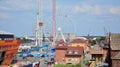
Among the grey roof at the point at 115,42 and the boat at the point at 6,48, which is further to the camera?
the boat at the point at 6,48

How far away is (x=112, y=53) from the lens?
46.1 m

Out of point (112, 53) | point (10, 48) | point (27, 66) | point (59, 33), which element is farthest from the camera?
point (59, 33)

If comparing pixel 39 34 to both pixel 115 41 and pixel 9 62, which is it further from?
pixel 115 41

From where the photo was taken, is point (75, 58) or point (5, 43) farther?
point (75, 58)

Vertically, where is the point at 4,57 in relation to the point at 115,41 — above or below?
below

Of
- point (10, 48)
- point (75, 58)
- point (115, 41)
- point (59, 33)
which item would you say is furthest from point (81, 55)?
point (59, 33)

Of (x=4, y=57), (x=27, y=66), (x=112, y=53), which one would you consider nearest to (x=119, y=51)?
(x=112, y=53)

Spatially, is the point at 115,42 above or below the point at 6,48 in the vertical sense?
above

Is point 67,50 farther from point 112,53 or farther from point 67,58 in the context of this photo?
point 112,53

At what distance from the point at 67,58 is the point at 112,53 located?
24068 mm

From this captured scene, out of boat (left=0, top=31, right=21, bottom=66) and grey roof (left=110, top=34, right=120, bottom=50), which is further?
boat (left=0, top=31, right=21, bottom=66)

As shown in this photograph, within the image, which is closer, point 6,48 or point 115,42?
point 115,42

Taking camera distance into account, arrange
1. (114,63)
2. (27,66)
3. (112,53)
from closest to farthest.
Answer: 1. (114,63)
2. (112,53)
3. (27,66)

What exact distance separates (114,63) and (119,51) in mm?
3268
